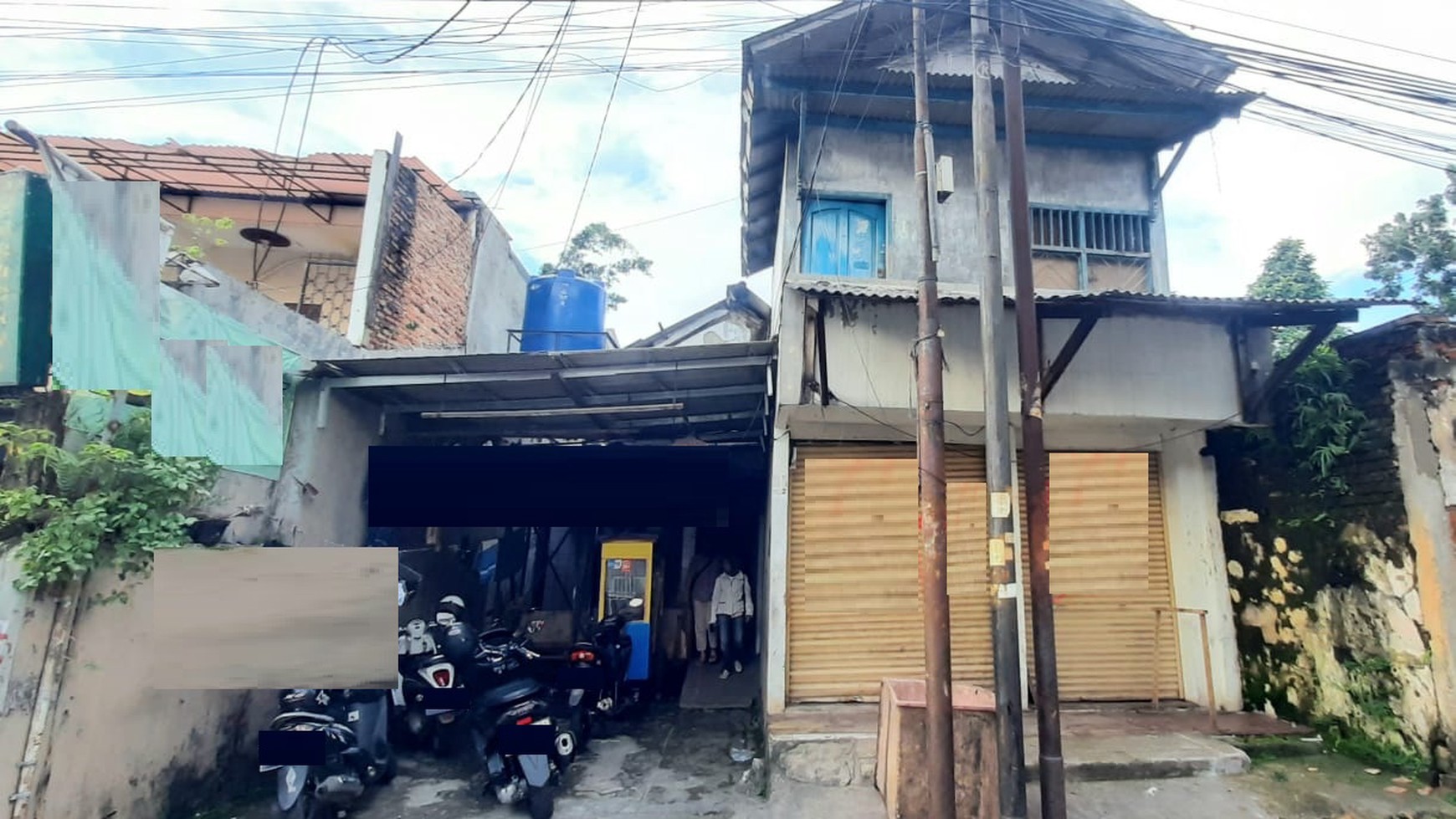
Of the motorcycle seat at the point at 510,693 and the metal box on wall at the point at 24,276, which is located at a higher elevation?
the metal box on wall at the point at 24,276

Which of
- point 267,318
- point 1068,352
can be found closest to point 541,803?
point 267,318

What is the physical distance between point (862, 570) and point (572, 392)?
12.5 ft

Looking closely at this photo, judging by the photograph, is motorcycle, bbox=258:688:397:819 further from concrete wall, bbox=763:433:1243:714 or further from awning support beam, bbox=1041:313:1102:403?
awning support beam, bbox=1041:313:1102:403

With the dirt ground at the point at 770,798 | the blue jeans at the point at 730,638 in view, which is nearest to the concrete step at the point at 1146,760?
the dirt ground at the point at 770,798

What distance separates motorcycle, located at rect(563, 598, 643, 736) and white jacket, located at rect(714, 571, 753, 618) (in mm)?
1149

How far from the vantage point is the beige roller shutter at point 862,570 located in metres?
6.80

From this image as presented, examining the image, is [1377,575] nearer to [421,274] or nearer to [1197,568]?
[1197,568]

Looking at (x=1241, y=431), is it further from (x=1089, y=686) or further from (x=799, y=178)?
(x=799, y=178)

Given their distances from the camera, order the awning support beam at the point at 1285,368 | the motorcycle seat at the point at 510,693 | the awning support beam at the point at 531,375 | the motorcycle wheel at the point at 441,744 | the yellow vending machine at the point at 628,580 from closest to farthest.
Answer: the motorcycle seat at the point at 510,693, the awning support beam at the point at 1285,368, the motorcycle wheel at the point at 441,744, the awning support beam at the point at 531,375, the yellow vending machine at the point at 628,580

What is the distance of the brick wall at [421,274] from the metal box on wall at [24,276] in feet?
18.7

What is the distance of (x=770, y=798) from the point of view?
5.40m

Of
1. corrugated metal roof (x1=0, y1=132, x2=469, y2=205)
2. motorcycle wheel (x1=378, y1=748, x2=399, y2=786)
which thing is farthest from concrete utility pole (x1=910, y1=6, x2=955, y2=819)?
corrugated metal roof (x1=0, y1=132, x2=469, y2=205)

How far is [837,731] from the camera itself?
19.2 ft

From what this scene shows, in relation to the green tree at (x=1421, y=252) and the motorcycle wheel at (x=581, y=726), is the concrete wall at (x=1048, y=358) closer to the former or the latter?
the motorcycle wheel at (x=581, y=726)
